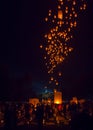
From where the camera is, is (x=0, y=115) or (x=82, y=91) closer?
(x=0, y=115)

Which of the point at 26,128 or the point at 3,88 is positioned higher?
the point at 3,88

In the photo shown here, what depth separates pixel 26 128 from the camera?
16.8m

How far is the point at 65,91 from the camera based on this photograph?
216ft

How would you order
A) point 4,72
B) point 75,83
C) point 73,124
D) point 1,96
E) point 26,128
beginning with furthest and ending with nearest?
point 75,83
point 4,72
point 1,96
point 26,128
point 73,124

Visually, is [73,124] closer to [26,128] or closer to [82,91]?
[26,128]

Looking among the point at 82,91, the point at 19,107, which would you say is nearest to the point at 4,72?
the point at 82,91

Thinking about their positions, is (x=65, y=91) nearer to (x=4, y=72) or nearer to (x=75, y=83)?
(x=75, y=83)

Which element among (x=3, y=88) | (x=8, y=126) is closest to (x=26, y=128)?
(x=8, y=126)

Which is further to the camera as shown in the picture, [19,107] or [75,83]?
[75,83]

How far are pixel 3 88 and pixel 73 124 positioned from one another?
38020 mm

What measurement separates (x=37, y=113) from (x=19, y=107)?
437 centimetres

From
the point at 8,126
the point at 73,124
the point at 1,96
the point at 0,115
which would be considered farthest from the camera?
the point at 1,96

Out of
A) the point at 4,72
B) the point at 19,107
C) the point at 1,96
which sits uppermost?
the point at 4,72

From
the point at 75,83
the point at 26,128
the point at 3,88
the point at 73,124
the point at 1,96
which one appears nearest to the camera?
the point at 73,124
